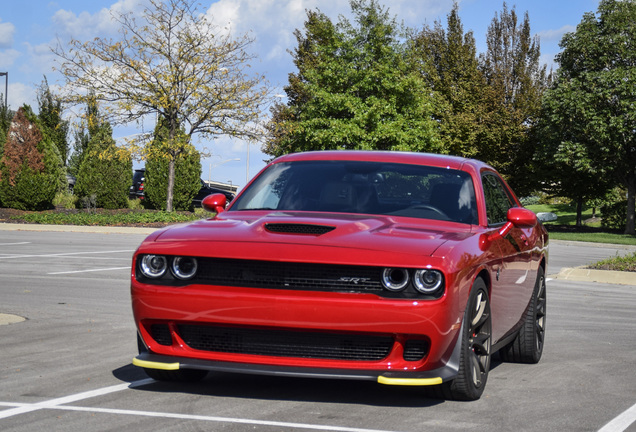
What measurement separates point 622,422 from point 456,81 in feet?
167

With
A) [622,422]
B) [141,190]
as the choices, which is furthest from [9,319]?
[141,190]

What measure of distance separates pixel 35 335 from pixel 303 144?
3594 centimetres

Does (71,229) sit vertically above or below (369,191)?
below

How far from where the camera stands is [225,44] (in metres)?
37.2

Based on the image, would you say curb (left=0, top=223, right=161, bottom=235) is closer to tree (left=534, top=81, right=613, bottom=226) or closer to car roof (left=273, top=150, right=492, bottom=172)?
tree (left=534, top=81, right=613, bottom=226)

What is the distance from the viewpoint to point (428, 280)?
17.1 feet

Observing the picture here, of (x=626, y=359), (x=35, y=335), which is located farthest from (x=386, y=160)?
(x=35, y=335)

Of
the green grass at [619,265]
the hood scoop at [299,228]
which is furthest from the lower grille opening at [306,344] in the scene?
the green grass at [619,265]

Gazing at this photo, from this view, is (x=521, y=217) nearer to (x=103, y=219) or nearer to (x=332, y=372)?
(x=332, y=372)

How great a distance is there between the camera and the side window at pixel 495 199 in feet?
22.6

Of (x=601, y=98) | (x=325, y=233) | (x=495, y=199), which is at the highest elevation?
(x=601, y=98)

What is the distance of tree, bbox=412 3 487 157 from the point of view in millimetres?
51156

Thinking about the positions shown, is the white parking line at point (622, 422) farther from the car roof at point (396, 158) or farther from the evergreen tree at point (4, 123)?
the evergreen tree at point (4, 123)

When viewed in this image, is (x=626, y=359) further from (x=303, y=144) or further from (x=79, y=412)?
(x=303, y=144)
